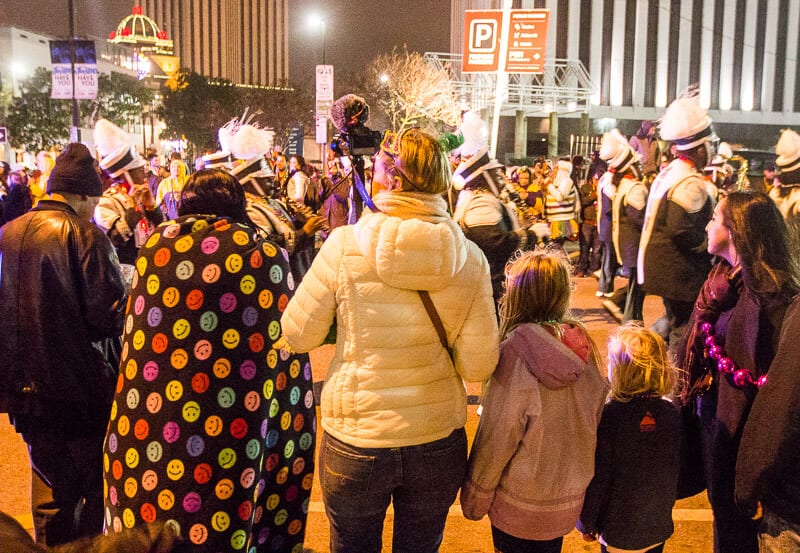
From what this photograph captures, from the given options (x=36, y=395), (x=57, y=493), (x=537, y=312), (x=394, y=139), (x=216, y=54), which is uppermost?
(x=216, y=54)

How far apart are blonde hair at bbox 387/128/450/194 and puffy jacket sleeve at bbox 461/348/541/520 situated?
2.23 feet

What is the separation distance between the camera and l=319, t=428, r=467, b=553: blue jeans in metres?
2.62

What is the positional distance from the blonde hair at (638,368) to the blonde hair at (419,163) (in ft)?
3.16

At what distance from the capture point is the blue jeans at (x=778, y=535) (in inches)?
92.5

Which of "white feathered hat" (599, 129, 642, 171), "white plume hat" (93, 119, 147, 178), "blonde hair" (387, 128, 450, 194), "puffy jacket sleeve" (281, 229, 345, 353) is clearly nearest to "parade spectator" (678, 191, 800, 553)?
"blonde hair" (387, 128, 450, 194)

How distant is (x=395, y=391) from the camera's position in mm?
2588

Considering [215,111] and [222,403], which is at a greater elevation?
[215,111]

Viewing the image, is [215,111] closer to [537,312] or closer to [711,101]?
[711,101]

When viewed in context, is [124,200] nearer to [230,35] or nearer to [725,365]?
[725,365]

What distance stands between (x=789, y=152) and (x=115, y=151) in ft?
24.2

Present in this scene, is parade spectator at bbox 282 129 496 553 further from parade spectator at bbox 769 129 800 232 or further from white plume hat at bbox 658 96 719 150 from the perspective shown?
parade spectator at bbox 769 129 800 232

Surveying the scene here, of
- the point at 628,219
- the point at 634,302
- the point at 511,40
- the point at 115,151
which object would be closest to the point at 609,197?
the point at 628,219

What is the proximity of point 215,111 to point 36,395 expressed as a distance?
57.2 metres

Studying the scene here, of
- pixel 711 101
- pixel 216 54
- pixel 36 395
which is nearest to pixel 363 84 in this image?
pixel 711 101
